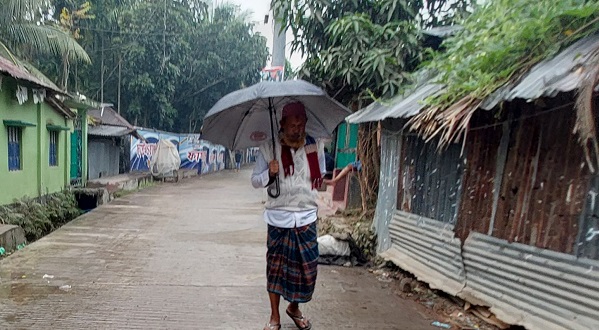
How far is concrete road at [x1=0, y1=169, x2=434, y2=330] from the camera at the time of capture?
346cm

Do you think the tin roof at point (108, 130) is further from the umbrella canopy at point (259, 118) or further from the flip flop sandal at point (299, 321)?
the flip flop sandal at point (299, 321)

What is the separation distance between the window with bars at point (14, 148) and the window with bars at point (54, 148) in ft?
6.85

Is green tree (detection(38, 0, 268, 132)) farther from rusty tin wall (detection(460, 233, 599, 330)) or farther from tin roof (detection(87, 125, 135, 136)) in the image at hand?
rusty tin wall (detection(460, 233, 599, 330))

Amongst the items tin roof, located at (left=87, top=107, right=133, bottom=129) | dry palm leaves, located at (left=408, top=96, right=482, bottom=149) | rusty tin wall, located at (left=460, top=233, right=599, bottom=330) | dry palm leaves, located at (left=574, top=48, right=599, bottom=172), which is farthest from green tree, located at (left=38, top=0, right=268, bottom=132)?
dry palm leaves, located at (left=574, top=48, right=599, bottom=172)

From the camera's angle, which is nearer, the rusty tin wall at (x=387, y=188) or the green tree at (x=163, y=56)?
the rusty tin wall at (x=387, y=188)

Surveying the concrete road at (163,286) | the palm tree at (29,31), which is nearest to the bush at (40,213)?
the concrete road at (163,286)

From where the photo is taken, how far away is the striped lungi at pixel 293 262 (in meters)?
3.00

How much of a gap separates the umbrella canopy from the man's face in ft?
0.53

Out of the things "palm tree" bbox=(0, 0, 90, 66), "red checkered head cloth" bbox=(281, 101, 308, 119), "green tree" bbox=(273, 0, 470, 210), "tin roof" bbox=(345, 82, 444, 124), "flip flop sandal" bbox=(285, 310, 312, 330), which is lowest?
"flip flop sandal" bbox=(285, 310, 312, 330)

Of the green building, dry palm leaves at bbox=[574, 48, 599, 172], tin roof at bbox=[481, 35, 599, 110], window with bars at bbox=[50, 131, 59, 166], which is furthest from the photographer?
window with bars at bbox=[50, 131, 59, 166]

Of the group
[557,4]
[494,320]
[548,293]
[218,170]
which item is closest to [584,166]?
[548,293]

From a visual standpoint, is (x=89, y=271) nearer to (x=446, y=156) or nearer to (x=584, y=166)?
(x=446, y=156)

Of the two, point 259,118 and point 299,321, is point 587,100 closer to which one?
point 259,118

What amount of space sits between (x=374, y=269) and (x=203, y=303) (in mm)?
2128
